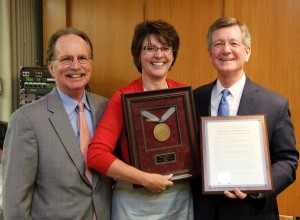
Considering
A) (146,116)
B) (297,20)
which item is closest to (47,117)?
(146,116)

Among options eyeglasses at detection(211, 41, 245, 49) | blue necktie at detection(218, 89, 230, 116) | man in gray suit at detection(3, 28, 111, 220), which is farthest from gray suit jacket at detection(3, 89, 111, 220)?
eyeglasses at detection(211, 41, 245, 49)

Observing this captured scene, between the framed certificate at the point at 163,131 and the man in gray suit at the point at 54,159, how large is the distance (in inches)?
10.0

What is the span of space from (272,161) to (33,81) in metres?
2.16

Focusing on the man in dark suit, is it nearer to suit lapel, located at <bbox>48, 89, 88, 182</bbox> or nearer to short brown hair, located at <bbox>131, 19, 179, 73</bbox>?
short brown hair, located at <bbox>131, 19, 179, 73</bbox>

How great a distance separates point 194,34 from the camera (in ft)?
9.43

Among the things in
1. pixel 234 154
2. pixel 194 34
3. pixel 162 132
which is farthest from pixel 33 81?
pixel 234 154

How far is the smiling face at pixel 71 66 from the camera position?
4.89ft

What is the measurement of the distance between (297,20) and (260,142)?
63.4 inches

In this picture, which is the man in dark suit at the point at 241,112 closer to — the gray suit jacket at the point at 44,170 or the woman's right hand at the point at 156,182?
the woman's right hand at the point at 156,182

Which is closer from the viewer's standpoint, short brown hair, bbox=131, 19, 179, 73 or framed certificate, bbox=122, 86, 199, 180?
framed certificate, bbox=122, 86, 199, 180

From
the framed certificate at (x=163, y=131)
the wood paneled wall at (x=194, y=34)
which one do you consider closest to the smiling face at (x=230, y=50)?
the framed certificate at (x=163, y=131)

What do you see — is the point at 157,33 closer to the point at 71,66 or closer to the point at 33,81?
the point at 71,66

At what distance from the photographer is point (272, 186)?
4.25ft

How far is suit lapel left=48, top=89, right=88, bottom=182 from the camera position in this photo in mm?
1437
